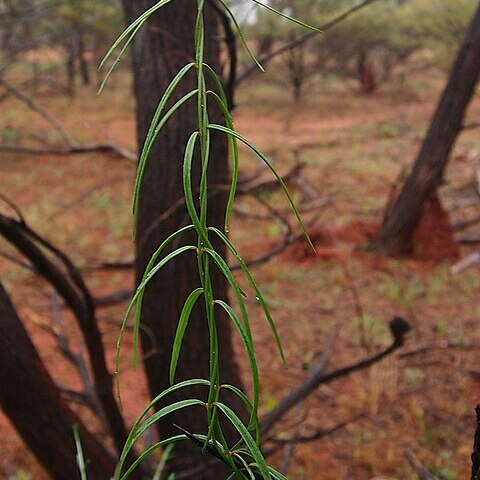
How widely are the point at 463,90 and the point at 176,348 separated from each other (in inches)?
219

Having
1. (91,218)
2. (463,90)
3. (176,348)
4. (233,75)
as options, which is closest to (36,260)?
(233,75)

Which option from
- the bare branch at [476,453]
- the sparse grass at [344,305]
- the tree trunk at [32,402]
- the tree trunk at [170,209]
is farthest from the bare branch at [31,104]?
the bare branch at [476,453]

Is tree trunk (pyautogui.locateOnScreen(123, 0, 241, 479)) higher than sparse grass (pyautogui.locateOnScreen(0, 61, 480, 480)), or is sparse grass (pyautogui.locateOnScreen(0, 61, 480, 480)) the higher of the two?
tree trunk (pyautogui.locateOnScreen(123, 0, 241, 479))

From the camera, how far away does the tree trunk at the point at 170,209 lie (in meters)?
1.88

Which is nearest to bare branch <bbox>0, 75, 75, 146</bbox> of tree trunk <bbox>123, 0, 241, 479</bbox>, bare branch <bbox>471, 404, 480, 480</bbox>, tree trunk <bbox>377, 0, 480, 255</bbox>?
tree trunk <bbox>123, 0, 241, 479</bbox>

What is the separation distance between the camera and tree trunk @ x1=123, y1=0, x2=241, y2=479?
1877 millimetres

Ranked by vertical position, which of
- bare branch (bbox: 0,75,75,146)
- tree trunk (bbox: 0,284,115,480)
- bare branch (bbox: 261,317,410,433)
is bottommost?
bare branch (bbox: 261,317,410,433)

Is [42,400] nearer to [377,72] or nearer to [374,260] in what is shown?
[374,260]

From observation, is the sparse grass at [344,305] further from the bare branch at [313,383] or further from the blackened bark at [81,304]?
the bare branch at [313,383]

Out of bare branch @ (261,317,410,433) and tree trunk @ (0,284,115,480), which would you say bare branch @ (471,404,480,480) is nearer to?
tree trunk @ (0,284,115,480)

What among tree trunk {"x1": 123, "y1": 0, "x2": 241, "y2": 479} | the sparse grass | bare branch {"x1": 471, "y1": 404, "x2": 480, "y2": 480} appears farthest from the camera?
the sparse grass

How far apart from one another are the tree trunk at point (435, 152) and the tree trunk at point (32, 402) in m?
4.74

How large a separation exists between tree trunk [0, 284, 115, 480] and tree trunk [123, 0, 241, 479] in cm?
51

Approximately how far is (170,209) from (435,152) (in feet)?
14.4
